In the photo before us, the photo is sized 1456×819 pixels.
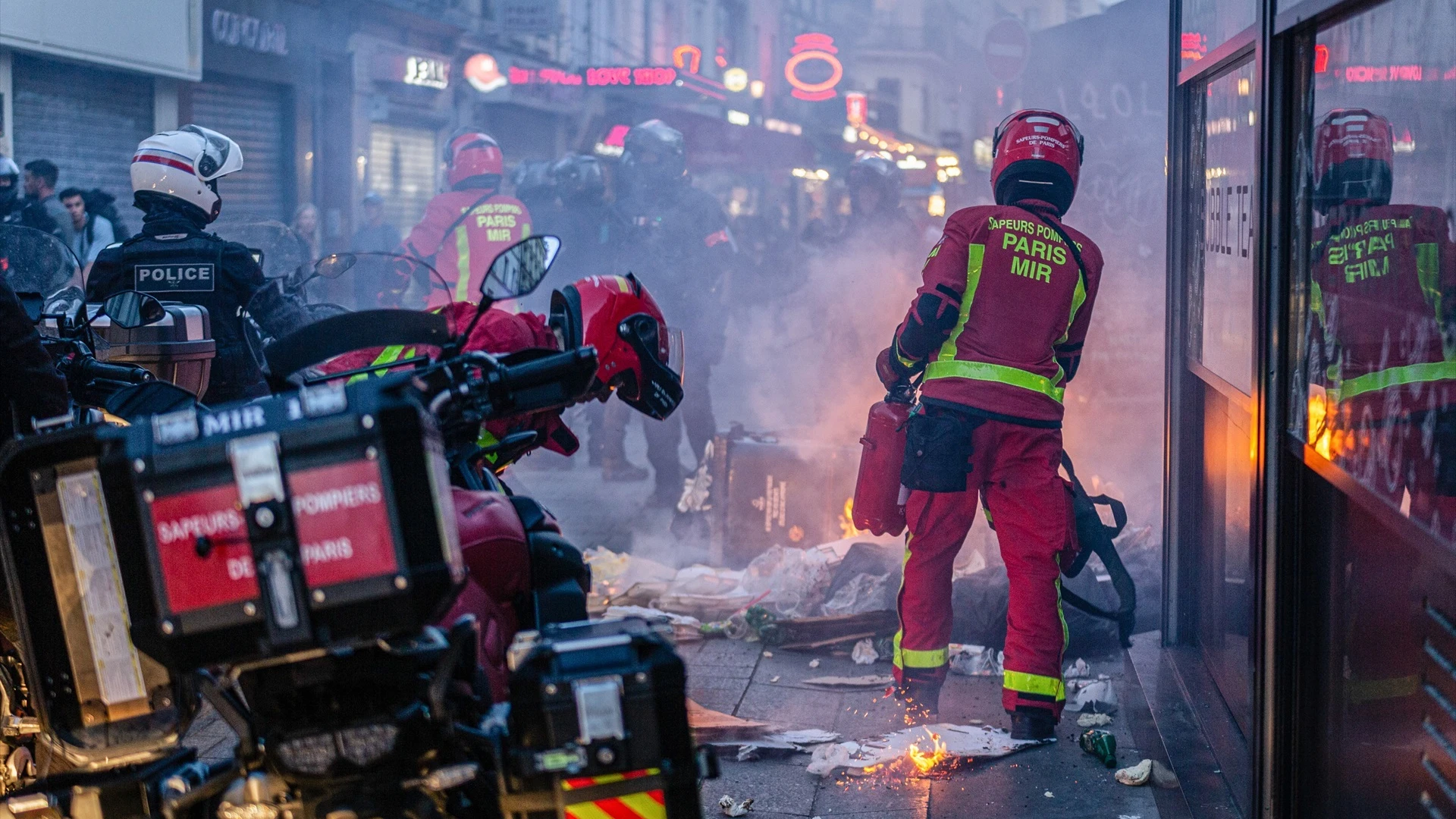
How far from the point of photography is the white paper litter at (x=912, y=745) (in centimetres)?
435

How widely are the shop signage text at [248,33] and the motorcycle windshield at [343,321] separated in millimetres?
14447

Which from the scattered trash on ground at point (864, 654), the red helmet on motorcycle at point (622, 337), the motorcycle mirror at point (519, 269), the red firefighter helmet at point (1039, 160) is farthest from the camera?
the scattered trash on ground at point (864, 654)

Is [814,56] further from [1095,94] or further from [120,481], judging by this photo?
[120,481]

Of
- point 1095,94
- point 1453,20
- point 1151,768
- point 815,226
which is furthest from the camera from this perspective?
point 1095,94

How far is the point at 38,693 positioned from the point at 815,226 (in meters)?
8.87

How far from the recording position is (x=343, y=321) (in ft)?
8.00

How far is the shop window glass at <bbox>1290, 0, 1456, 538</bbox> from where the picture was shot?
8.32 ft

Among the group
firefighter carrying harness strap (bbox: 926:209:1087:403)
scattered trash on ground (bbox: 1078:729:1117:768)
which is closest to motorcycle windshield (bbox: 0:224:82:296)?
firefighter carrying harness strap (bbox: 926:209:1087:403)

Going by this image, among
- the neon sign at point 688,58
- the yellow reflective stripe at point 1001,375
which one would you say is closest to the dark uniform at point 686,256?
the yellow reflective stripe at point 1001,375

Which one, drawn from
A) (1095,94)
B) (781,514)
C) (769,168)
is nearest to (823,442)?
(781,514)

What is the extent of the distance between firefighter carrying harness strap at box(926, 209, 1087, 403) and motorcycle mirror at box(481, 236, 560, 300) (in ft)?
7.24

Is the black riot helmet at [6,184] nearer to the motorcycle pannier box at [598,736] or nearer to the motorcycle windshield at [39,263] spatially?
the motorcycle windshield at [39,263]

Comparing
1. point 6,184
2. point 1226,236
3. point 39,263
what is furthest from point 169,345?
point 6,184

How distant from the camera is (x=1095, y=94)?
1298 centimetres
